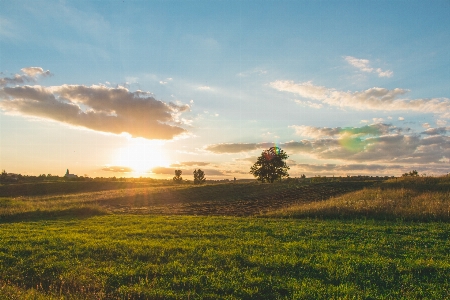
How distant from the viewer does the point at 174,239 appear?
18062 mm

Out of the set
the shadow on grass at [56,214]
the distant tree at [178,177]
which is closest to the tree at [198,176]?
the distant tree at [178,177]

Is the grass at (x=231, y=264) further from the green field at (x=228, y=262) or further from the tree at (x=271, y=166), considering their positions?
the tree at (x=271, y=166)

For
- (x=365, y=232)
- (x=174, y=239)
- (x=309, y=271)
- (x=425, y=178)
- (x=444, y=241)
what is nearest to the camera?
(x=309, y=271)

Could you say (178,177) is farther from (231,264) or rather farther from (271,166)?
(231,264)

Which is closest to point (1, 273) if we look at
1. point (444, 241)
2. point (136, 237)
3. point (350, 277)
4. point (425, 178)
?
point (136, 237)

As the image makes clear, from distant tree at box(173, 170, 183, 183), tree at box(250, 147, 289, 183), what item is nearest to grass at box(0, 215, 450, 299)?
tree at box(250, 147, 289, 183)

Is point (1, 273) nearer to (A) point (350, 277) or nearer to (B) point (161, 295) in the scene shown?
(B) point (161, 295)

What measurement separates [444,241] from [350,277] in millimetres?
9463

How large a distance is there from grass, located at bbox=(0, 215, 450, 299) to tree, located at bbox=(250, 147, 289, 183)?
237 feet

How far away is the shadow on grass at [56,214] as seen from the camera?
33.1 metres

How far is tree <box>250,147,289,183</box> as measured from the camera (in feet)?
303

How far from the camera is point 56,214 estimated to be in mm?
35188

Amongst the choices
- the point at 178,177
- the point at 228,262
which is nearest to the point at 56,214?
the point at 228,262

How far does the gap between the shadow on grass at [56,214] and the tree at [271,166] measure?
201 feet
